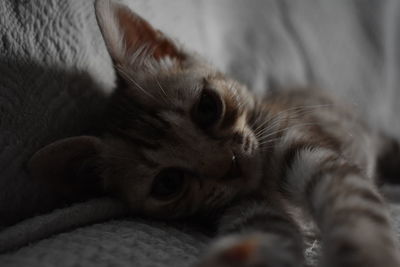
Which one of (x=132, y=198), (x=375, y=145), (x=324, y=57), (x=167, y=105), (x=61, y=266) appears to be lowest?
(x=61, y=266)

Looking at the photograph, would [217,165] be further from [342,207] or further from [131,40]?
[131,40]

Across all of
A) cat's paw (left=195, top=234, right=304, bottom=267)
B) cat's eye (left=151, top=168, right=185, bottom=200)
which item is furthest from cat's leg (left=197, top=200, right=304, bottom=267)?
cat's eye (left=151, top=168, right=185, bottom=200)

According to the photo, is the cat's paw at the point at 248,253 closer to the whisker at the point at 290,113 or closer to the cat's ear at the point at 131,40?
the whisker at the point at 290,113

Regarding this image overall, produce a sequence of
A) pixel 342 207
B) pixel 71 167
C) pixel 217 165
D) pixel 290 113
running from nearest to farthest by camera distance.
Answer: pixel 342 207 < pixel 217 165 < pixel 71 167 < pixel 290 113

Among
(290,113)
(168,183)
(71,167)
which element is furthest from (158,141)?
(290,113)

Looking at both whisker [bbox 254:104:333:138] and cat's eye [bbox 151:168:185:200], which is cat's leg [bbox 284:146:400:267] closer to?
whisker [bbox 254:104:333:138]

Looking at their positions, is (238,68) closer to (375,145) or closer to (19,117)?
(375,145)

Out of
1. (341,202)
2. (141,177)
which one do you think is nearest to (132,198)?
(141,177)
